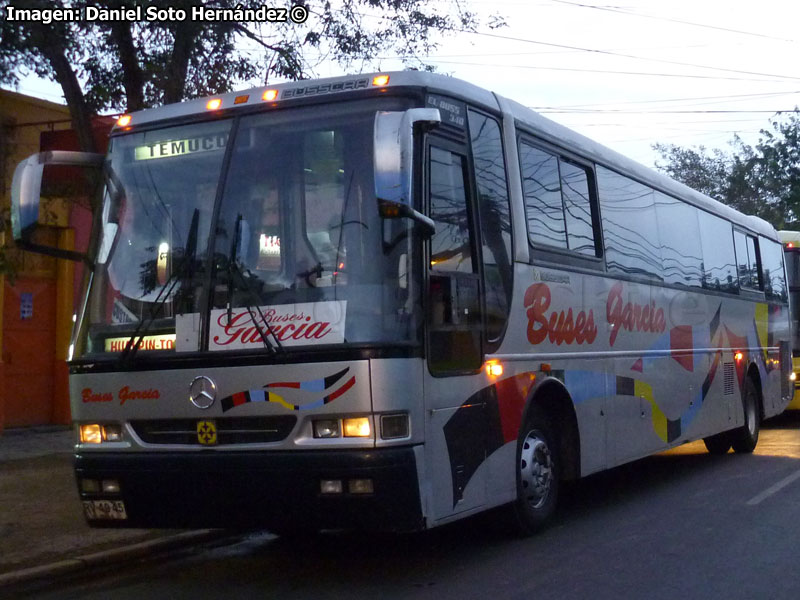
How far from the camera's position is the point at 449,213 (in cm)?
693

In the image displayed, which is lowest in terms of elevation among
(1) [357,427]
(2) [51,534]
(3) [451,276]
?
(2) [51,534]

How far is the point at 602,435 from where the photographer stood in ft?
30.1

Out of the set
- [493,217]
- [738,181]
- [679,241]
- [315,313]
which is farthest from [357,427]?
[738,181]

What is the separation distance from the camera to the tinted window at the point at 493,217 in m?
7.32

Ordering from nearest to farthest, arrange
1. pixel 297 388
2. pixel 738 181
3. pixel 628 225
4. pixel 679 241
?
pixel 297 388, pixel 628 225, pixel 679 241, pixel 738 181

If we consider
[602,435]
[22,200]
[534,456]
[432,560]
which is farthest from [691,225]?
[22,200]

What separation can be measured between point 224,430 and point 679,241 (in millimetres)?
6922

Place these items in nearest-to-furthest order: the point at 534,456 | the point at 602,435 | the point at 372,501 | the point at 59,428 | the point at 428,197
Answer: the point at 372,501, the point at 428,197, the point at 534,456, the point at 602,435, the point at 59,428

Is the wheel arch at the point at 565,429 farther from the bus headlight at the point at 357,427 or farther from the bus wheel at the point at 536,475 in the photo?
the bus headlight at the point at 357,427

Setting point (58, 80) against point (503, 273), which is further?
point (58, 80)

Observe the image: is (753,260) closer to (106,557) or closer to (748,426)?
(748,426)

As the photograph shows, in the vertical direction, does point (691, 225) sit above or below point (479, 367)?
above

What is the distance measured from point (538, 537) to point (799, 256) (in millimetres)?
13171

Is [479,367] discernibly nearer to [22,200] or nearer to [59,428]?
[22,200]
